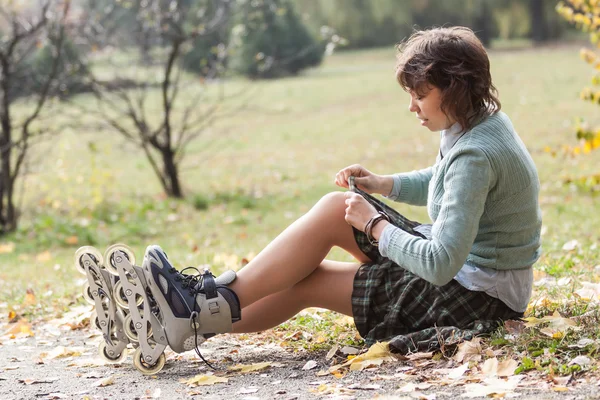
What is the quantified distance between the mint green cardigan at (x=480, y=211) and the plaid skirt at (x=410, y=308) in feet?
0.54

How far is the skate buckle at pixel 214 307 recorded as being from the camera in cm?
277

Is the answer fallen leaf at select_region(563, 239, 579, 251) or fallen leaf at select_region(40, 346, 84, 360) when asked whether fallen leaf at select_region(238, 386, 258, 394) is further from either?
fallen leaf at select_region(563, 239, 579, 251)

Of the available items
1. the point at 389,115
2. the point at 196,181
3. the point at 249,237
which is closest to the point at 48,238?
the point at 249,237

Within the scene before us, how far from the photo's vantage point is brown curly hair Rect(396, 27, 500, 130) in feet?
8.35

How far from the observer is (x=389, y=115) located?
14891mm

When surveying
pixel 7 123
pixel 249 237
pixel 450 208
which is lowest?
pixel 249 237

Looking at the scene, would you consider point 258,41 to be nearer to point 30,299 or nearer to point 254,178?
point 254,178

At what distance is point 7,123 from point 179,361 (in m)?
4.93

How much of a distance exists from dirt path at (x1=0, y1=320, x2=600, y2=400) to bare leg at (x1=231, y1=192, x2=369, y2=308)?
0.31 meters

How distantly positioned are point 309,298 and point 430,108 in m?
0.86

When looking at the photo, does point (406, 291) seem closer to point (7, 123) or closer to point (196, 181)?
point (7, 123)

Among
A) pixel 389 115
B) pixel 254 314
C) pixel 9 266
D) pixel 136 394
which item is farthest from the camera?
pixel 389 115

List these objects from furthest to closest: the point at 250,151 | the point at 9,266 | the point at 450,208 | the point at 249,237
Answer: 1. the point at 250,151
2. the point at 249,237
3. the point at 9,266
4. the point at 450,208

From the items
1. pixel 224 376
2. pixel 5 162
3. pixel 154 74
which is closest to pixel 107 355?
pixel 224 376
